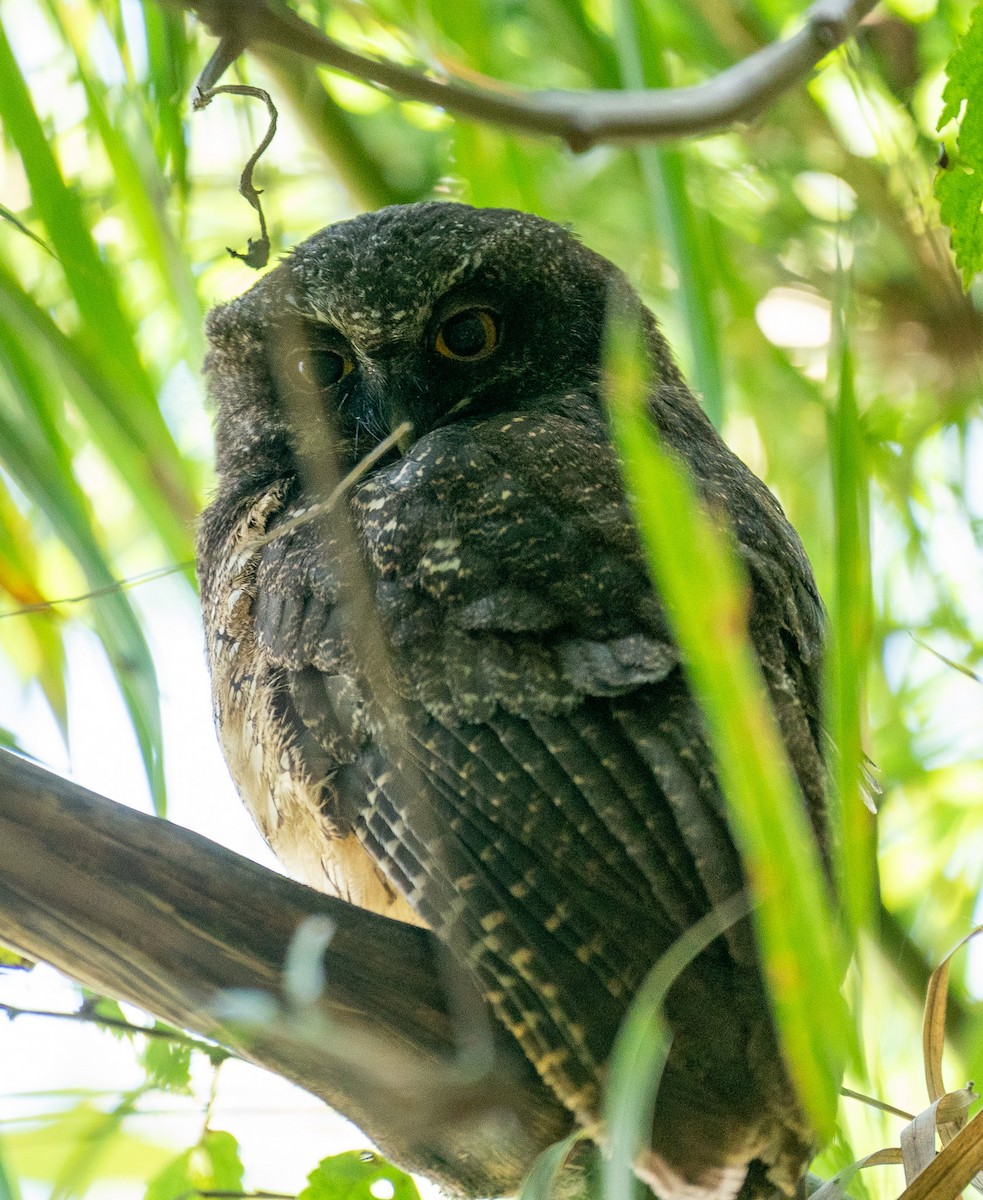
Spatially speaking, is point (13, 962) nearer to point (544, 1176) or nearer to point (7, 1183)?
point (7, 1183)

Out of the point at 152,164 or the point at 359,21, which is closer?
the point at 152,164

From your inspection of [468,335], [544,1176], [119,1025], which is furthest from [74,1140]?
[468,335]

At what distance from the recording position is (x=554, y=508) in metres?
1.56

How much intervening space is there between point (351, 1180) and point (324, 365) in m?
1.24

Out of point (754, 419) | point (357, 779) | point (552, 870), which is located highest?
point (754, 419)

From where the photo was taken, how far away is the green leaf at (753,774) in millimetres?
535

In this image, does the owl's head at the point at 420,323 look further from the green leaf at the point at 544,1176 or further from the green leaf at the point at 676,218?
the green leaf at the point at 544,1176

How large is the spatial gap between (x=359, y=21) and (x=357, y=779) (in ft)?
2.68

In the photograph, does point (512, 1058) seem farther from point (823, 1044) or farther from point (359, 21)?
point (359, 21)

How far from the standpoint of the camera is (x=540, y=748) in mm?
1364

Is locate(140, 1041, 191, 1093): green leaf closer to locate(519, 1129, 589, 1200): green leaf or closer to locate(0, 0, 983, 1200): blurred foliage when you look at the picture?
locate(0, 0, 983, 1200): blurred foliage

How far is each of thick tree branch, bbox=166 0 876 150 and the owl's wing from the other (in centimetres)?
47

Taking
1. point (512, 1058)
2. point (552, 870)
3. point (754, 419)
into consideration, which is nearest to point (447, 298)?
point (754, 419)

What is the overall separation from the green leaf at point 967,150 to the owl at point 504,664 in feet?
1.56
